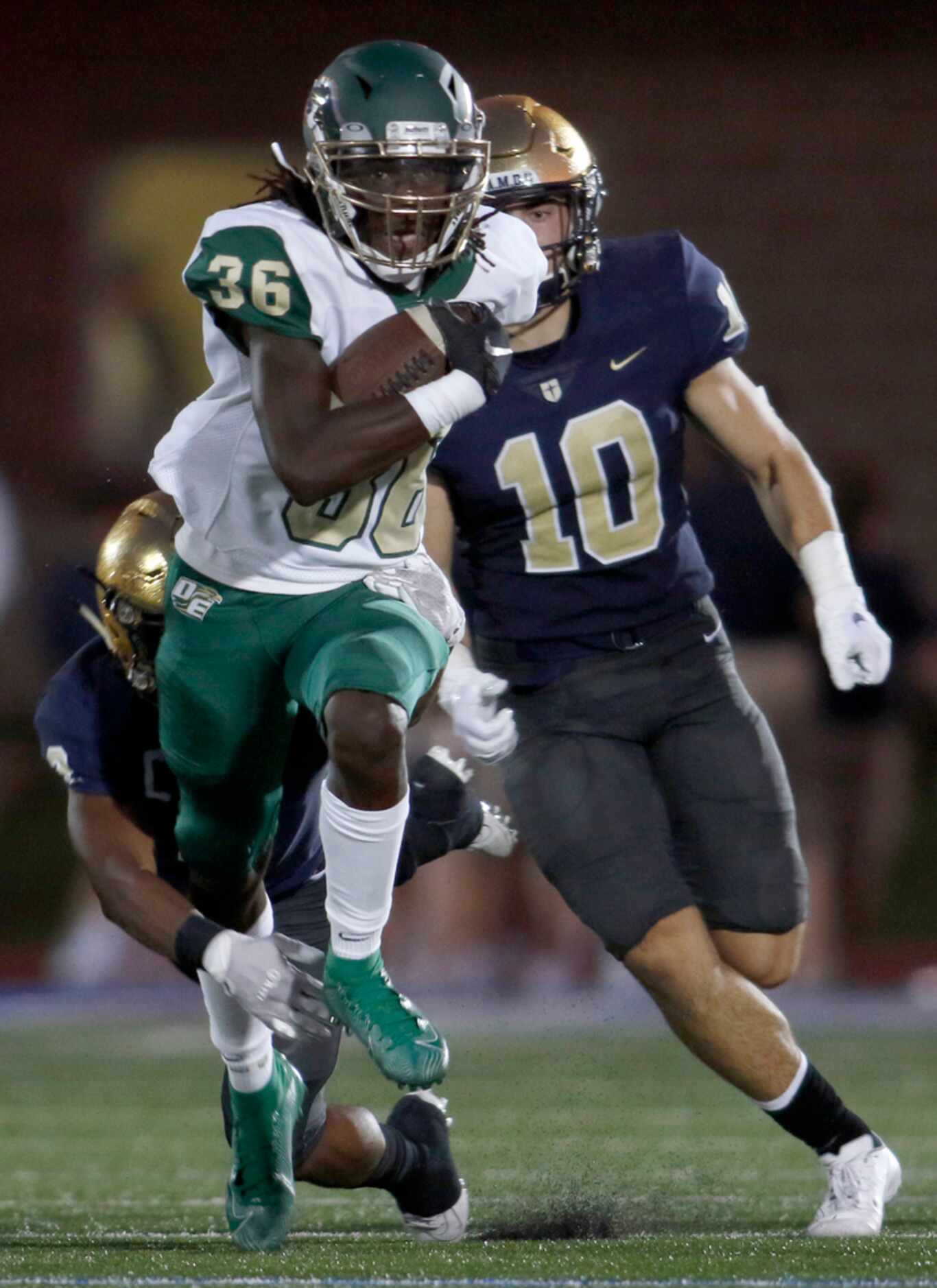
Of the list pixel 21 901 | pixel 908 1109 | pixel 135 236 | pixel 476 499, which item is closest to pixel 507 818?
pixel 476 499

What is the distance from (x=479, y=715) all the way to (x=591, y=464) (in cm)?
52

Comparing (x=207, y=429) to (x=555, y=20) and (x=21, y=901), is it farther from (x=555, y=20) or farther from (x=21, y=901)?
(x=555, y=20)

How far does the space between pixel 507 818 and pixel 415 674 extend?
3.89ft

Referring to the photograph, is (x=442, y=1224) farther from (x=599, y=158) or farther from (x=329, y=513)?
(x=599, y=158)

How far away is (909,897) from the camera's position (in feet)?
25.7

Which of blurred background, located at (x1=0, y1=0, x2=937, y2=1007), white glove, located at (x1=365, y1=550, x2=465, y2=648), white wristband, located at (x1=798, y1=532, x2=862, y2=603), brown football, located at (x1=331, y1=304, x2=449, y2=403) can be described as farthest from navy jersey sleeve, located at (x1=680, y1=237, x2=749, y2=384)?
blurred background, located at (x1=0, y1=0, x2=937, y2=1007)

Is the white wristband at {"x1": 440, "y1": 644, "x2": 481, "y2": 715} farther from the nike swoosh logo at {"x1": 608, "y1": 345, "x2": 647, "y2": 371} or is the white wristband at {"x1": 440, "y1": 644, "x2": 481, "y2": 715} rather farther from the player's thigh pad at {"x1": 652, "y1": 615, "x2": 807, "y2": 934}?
the nike swoosh logo at {"x1": 608, "y1": 345, "x2": 647, "y2": 371}

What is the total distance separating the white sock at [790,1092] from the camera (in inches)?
132

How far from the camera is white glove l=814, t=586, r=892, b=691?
328 centimetres

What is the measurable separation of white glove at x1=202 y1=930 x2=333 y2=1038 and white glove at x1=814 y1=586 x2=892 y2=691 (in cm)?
91

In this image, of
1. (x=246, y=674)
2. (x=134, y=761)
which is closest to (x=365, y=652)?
(x=246, y=674)

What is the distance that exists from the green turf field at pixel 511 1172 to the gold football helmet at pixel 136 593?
0.87 metres

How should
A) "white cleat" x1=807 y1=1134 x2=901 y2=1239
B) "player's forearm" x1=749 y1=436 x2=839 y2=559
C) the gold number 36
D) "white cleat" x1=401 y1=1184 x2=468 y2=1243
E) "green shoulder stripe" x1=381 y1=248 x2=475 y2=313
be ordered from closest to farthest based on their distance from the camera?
1. the gold number 36
2. "green shoulder stripe" x1=381 y1=248 x2=475 y2=313
3. "white cleat" x1=807 y1=1134 x2=901 y2=1239
4. "white cleat" x1=401 y1=1184 x2=468 y2=1243
5. "player's forearm" x1=749 y1=436 x2=839 y2=559

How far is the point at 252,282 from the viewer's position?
111 inches
